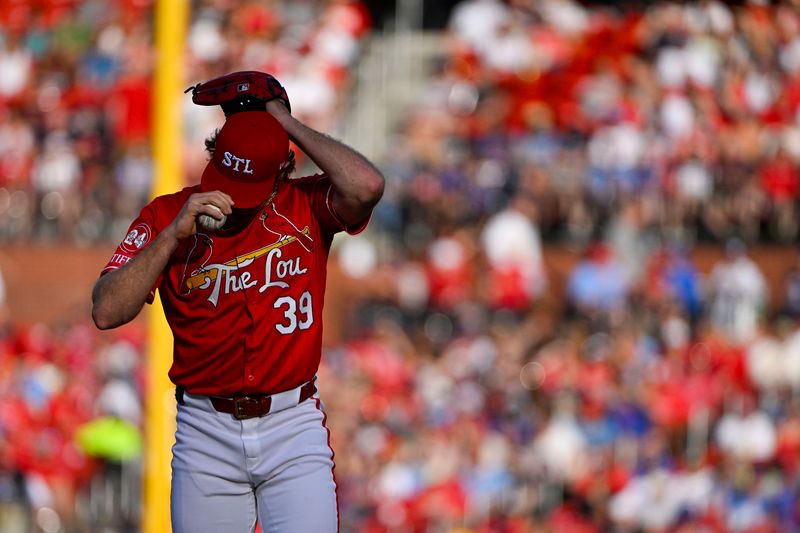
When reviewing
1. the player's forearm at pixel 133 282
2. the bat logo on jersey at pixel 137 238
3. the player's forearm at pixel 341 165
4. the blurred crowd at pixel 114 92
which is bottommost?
the player's forearm at pixel 133 282

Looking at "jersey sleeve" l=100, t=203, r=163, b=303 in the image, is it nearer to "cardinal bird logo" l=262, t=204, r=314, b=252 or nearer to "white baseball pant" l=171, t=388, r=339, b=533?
"cardinal bird logo" l=262, t=204, r=314, b=252

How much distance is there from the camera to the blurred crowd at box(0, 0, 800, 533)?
9898 millimetres

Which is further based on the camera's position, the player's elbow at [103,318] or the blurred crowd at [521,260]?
the blurred crowd at [521,260]

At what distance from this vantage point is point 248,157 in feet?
11.6


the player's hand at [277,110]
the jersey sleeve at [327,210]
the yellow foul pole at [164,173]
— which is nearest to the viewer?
the player's hand at [277,110]

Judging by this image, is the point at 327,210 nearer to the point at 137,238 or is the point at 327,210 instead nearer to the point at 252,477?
the point at 137,238

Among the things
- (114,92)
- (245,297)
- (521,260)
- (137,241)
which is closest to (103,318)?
(137,241)

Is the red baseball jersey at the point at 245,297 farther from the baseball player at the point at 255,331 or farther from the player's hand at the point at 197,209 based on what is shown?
the player's hand at the point at 197,209

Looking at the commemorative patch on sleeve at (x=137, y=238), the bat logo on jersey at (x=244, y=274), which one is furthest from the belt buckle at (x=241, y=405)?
the commemorative patch on sleeve at (x=137, y=238)

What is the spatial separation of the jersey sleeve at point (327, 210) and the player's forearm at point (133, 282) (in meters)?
0.44

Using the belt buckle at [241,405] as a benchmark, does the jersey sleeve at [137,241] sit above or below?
above

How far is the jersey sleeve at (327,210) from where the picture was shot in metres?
3.76

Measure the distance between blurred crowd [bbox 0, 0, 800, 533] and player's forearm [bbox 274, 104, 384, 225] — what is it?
6.12 metres

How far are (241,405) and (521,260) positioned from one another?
317 inches
